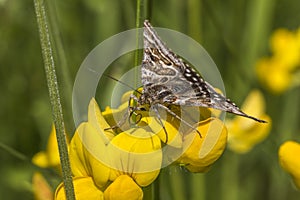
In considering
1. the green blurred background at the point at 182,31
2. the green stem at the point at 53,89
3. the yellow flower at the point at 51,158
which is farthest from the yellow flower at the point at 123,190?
the green blurred background at the point at 182,31

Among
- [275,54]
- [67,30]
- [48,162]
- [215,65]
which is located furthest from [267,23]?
[48,162]

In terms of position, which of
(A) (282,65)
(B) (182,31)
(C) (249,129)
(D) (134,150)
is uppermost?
(B) (182,31)

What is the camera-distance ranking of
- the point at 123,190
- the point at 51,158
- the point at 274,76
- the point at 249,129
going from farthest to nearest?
the point at 274,76
the point at 249,129
the point at 51,158
the point at 123,190

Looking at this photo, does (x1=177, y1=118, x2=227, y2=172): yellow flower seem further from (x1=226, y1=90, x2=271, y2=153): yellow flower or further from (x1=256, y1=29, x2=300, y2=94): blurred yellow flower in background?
(x1=256, y1=29, x2=300, y2=94): blurred yellow flower in background

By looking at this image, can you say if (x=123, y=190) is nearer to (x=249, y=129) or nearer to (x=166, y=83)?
(x=166, y=83)

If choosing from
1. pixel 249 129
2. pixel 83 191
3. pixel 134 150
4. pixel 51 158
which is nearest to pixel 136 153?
pixel 134 150
